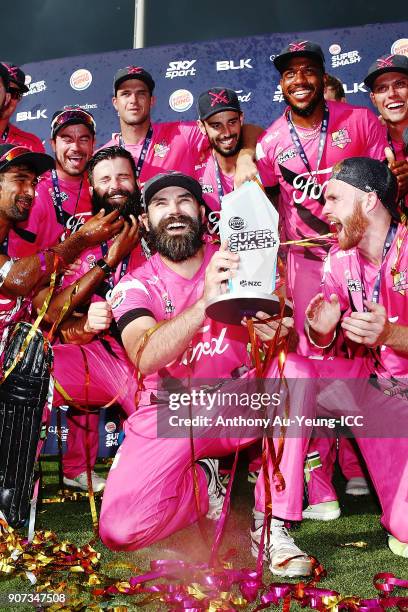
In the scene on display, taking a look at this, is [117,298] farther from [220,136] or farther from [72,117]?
[72,117]

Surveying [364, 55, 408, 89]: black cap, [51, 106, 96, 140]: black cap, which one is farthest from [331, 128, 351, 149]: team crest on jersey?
[51, 106, 96, 140]: black cap

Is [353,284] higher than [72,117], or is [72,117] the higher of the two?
[72,117]

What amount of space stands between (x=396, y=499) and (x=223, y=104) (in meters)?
2.92

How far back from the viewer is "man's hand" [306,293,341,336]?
304cm

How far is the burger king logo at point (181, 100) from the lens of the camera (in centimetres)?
676

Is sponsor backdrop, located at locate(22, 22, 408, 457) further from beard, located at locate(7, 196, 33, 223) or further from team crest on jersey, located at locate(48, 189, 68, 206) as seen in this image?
beard, located at locate(7, 196, 33, 223)

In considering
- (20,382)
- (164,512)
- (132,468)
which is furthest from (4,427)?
(164,512)

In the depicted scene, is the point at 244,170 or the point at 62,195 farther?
the point at 62,195

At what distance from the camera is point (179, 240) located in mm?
3191

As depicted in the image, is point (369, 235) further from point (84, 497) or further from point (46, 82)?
point (46, 82)

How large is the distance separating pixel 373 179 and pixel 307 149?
119cm

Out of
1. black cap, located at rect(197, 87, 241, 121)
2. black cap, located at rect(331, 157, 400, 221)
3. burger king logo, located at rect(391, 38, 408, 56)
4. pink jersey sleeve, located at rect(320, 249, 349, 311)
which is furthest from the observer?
burger king logo, located at rect(391, 38, 408, 56)

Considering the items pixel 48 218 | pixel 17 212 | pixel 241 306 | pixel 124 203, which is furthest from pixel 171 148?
pixel 241 306

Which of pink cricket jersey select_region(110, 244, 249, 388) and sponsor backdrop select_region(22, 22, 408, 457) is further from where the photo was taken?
sponsor backdrop select_region(22, 22, 408, 457)
